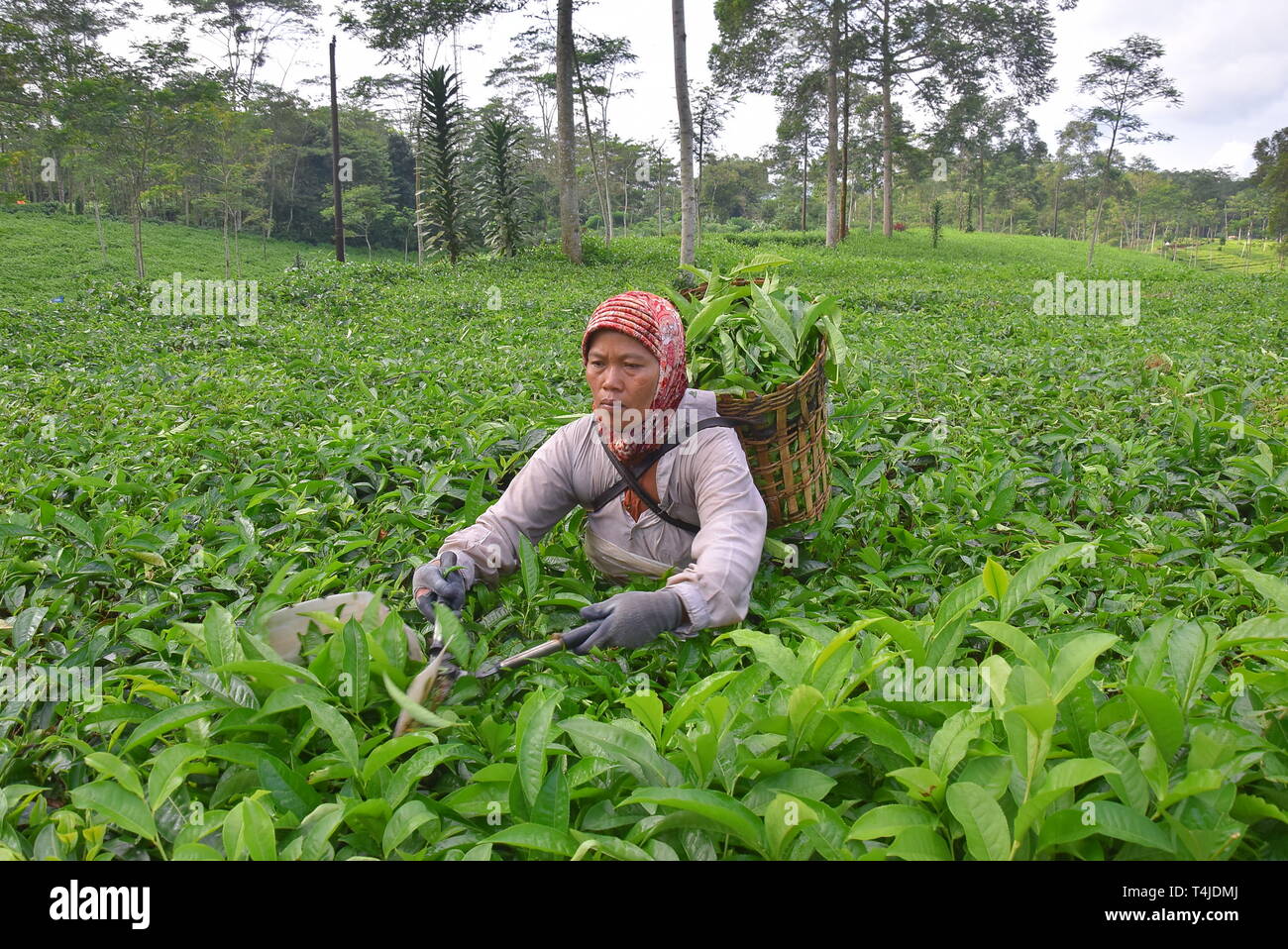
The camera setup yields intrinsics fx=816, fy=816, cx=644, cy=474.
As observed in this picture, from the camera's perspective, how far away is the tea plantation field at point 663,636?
118cm

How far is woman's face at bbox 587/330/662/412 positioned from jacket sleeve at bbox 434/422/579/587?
0.27m

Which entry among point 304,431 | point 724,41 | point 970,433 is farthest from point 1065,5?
point 304,431

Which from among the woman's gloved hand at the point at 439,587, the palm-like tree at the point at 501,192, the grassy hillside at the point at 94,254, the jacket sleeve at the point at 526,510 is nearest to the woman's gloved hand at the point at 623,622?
the woman's gloved hand at the point at 439,587

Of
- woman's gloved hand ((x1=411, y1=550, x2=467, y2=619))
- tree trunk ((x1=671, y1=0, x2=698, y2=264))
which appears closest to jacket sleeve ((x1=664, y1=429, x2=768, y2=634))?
woman's gloved hand ((x1=411, y1=550, x2=467, y2=619))

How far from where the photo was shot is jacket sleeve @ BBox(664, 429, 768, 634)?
1.98 meters

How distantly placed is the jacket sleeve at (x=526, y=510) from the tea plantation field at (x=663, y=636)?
96mm

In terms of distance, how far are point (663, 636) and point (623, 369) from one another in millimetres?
718

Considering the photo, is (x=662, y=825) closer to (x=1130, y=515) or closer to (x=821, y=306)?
(x=821, y=306)

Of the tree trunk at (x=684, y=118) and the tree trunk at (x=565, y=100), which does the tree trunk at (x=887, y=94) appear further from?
the tree trunk at (x=684, y=118)

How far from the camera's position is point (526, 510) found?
2.37 metres

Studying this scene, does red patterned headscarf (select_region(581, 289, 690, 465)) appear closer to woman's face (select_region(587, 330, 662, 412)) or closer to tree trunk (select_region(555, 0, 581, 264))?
woman's face (select_region(587, 330, 662, 412))

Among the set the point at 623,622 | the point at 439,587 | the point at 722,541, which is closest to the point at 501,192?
the point at 439,587
